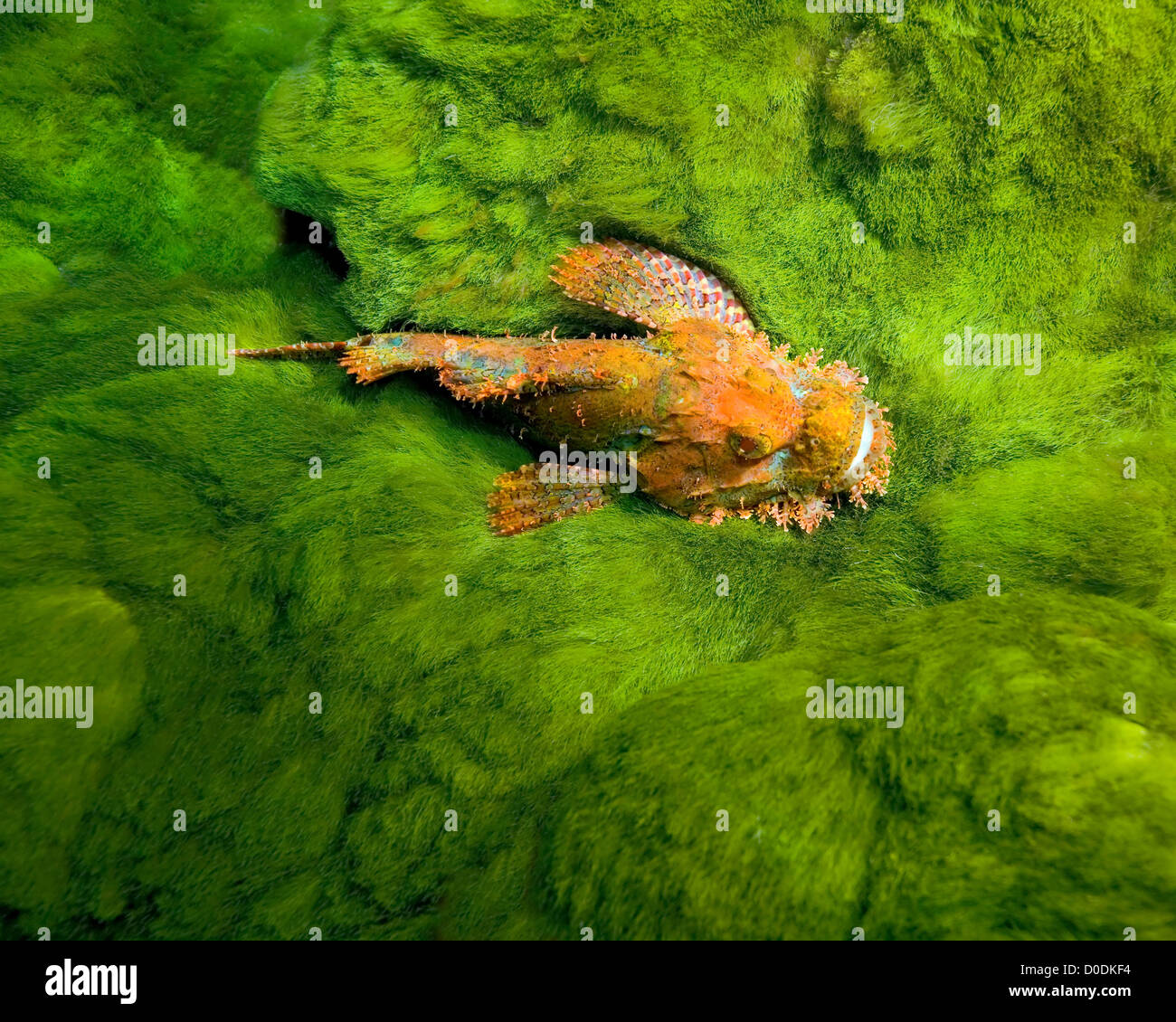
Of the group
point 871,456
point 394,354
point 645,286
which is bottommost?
point 871,456

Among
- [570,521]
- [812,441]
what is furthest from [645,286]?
[570,521]

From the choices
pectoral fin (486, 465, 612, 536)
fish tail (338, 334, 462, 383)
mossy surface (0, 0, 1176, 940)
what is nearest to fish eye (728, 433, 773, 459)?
mossy surface (0, 0, 1176, 940)

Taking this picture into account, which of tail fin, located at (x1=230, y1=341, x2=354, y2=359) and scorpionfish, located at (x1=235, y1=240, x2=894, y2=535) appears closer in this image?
scorpionfish, located at (x1=235, y1=240, x2=894, y2=535)

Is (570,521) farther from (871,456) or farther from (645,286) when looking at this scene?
(871,456)

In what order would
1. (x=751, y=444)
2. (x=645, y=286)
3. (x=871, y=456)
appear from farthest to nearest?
1. (x=645, y=286)
2. (x=751, y=444)
3. (x=871, y=456)

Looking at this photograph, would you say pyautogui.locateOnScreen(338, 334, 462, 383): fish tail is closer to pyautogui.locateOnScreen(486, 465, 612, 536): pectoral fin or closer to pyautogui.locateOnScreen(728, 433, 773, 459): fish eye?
pyautogui.locateOnScreen(486, 465, 612, 536): pectoral fin

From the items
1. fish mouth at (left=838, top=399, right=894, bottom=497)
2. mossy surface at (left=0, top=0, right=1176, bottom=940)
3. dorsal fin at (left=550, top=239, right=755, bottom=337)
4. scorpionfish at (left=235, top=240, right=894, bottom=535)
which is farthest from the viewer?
dorsal fin at (left=550, top=239, right=755, bottom=337)
